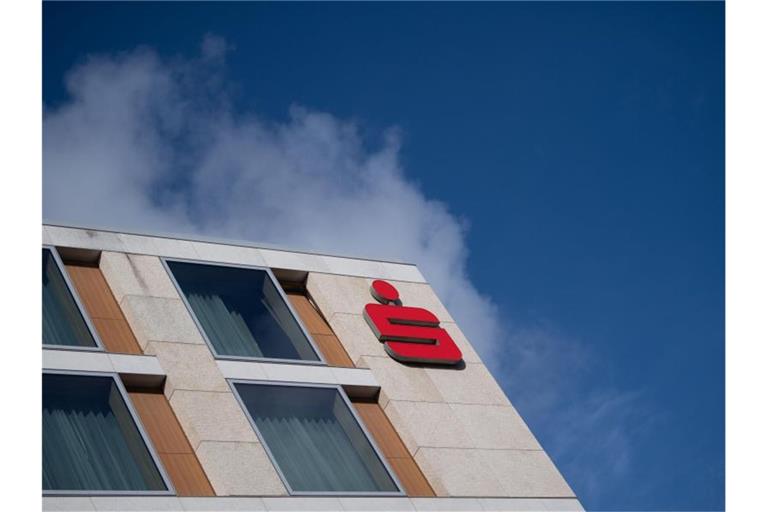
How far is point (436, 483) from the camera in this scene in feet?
93.6

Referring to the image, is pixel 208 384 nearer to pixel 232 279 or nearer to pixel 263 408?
pixel 263 408

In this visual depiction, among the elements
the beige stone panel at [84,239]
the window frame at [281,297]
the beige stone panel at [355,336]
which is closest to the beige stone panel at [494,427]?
the beige stone panel at [355,336]

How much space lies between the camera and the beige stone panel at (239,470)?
25312 mm

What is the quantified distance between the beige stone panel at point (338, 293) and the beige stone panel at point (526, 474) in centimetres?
614

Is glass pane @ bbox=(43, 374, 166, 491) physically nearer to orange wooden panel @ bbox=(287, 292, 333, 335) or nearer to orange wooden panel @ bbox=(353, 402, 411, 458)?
orange wooden panel @ bbox=(353, 402, 411, 458)

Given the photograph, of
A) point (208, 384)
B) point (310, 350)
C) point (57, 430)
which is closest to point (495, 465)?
point (310, 350)

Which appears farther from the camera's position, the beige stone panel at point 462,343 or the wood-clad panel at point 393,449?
the beige stone panel at point 462,343

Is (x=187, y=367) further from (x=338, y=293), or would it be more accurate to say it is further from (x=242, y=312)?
(x=338, y=293)

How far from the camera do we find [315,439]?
28.8 metres

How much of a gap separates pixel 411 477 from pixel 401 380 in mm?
3479

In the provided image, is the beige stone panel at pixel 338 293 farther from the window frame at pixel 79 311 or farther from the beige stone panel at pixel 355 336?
the window frame at pixel 79 311

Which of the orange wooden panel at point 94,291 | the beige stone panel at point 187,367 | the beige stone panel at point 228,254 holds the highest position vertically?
the beige stone panel at point 228,254
